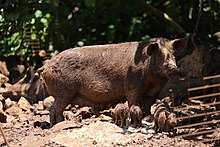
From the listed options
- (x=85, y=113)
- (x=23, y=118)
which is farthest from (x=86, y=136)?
(x=23, y=118)

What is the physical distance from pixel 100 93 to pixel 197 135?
4.86ft

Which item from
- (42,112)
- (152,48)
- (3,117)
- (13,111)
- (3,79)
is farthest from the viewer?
(3,79)

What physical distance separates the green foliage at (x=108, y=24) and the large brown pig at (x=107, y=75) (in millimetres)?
3439

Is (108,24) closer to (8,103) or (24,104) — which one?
(24,104)

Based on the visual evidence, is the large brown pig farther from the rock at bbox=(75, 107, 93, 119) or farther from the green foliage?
the green foliage

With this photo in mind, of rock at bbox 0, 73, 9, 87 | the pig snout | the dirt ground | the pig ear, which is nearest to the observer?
the dirt ground

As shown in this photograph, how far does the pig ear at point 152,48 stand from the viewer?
8.66m

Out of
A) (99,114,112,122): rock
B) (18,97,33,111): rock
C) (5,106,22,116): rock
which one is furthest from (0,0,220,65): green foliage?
(99,114,112,122): rock

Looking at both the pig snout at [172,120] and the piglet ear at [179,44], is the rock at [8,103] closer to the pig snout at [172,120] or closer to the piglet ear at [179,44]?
the piglet ear at [179,44]

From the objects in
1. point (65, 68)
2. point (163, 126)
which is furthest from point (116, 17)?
point (163, 126)

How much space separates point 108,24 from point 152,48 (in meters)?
6.45

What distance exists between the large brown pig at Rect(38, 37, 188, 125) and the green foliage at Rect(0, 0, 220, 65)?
3439mm

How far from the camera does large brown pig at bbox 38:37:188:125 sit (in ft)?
28.9

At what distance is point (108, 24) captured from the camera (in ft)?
49.5
